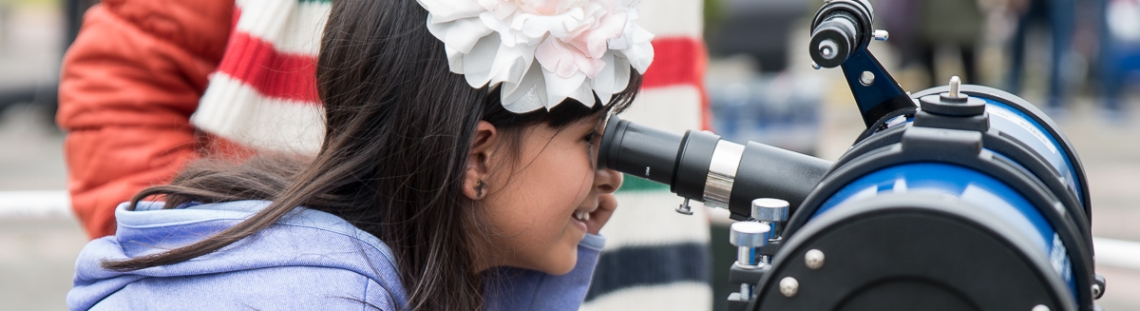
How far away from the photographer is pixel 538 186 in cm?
121

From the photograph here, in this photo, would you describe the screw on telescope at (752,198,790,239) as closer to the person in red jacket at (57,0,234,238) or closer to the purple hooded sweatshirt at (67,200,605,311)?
the purple hooded sweatshirt at (67,200,605,311)

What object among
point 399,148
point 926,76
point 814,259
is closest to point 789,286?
point 814,259

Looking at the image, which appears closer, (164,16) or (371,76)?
(371,76)

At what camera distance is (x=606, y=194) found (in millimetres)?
1362

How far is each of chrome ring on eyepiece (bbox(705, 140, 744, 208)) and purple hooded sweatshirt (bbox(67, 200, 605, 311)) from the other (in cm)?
35

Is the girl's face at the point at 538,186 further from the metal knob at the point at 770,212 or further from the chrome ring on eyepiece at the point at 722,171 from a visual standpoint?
the metal knob at the point at 770,212

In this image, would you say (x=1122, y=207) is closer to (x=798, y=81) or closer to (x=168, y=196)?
(x=798, y=81)

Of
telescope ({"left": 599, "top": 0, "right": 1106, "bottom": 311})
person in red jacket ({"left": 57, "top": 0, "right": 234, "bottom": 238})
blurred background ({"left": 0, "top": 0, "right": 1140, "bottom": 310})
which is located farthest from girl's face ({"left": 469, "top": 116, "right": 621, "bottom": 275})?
blurred background ({"left": 0, "top": 0, "right": 1140, "bottom": 310})

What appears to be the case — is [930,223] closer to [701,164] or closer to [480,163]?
[701,164]

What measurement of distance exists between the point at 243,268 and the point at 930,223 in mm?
712

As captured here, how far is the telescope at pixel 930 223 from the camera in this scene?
64 cm

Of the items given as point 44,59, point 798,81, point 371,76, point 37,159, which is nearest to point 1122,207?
point 798,81

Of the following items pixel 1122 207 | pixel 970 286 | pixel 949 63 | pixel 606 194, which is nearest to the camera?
pixel 970 286

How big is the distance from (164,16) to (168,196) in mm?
275
